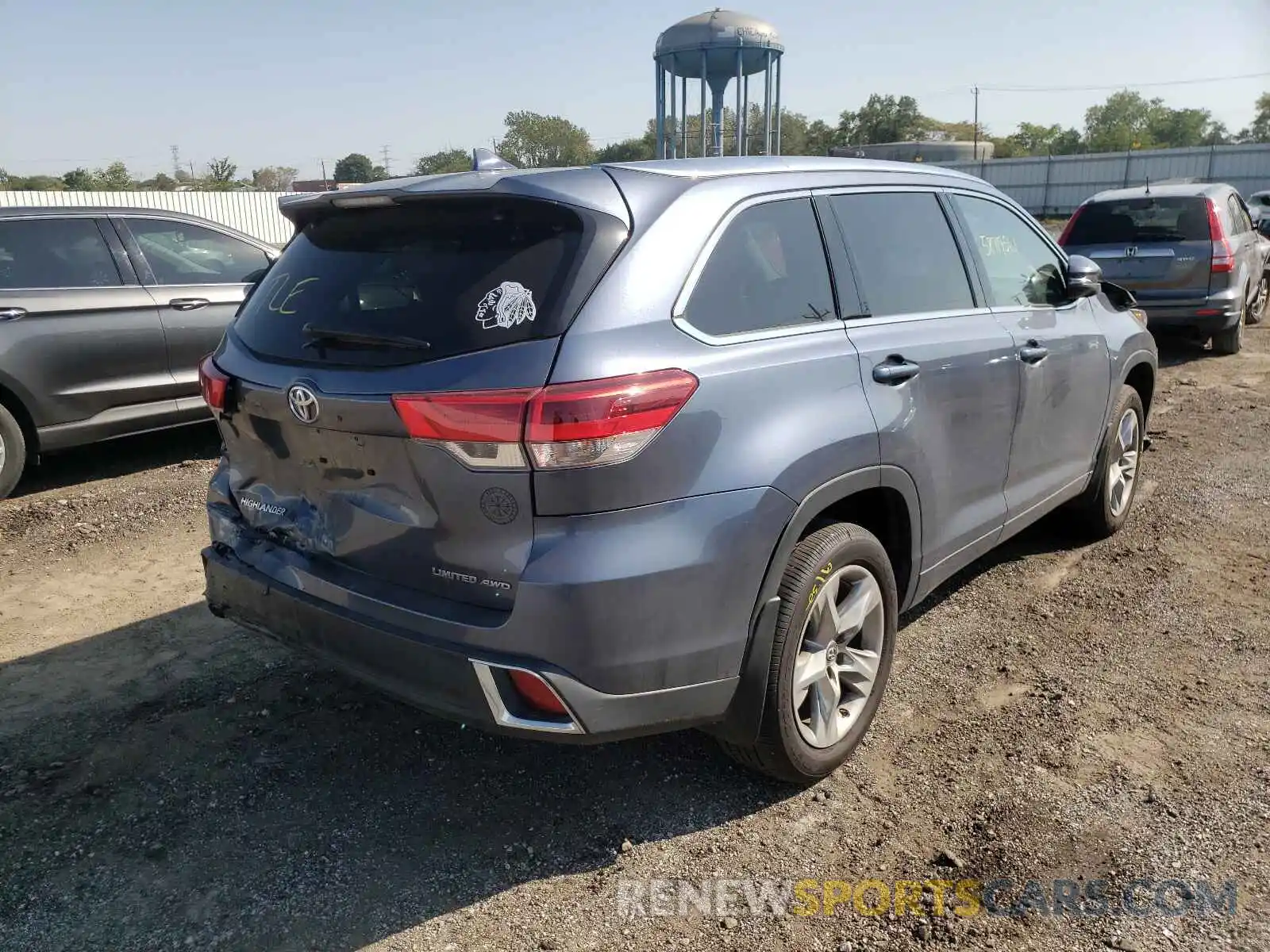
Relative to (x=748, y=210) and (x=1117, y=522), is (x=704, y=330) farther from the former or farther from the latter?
(x=1117, y=522)

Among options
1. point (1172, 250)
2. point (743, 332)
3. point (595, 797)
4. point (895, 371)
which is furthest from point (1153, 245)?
point (595, 797)

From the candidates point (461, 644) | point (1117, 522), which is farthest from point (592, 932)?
point (1117, 522)

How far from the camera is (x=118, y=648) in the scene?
3994mm

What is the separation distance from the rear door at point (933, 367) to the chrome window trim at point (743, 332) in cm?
15

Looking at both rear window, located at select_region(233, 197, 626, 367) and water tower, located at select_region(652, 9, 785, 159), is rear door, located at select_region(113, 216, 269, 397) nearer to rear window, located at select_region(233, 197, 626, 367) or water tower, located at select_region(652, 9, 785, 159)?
rear window, located at select_region(233, 197, 626, 367)

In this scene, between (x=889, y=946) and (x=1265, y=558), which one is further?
(x=1265, y=558)

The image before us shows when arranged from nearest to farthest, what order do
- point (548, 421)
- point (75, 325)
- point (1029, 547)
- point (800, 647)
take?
point (548, 421)
point (800, 647)
point (1029, 547)
point (75, 325)

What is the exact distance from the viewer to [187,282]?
678 cm

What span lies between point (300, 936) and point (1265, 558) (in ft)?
15.3

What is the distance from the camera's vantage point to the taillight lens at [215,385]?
2973 mm

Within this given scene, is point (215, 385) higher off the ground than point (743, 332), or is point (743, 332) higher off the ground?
point (743, 332)

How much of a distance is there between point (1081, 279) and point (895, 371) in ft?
6.20

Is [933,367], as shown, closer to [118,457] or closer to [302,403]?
[302,403]

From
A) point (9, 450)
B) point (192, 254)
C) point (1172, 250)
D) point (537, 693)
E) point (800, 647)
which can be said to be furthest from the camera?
point (1172, 250)
